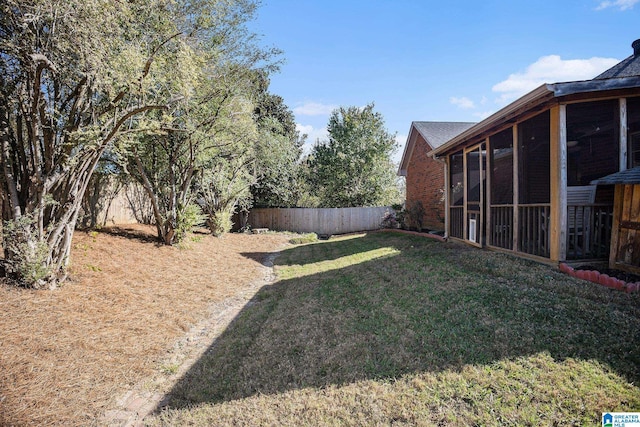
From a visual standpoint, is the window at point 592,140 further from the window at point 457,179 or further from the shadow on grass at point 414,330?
the window at point 457,179

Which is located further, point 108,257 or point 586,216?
point 108,257

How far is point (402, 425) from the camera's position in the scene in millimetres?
2084

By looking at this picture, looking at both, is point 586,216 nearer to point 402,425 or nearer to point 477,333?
point 477,333

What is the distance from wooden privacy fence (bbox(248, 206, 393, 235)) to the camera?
18.2m

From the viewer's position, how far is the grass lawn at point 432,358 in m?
2.21

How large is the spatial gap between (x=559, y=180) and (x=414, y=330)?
3.65m

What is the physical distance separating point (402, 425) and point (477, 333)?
161 centimetres

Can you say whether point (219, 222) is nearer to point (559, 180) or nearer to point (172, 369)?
point (172, 369)

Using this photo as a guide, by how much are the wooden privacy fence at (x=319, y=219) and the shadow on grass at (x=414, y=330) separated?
12.7 meters

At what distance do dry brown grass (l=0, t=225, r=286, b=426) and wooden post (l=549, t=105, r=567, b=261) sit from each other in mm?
5940

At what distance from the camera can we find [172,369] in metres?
3.08

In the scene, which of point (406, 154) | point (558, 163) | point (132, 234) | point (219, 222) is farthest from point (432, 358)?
point (406, 154)

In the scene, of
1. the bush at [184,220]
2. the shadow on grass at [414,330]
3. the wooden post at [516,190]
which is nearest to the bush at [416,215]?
the wooden post at [516,190]

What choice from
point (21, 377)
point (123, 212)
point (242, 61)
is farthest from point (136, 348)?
point (123, 212)
